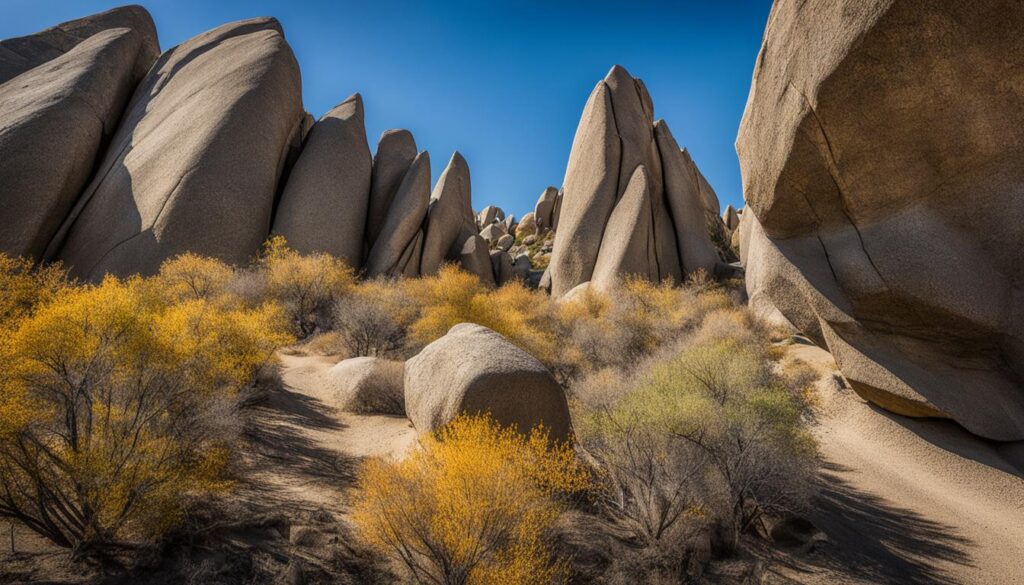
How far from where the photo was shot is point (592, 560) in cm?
578

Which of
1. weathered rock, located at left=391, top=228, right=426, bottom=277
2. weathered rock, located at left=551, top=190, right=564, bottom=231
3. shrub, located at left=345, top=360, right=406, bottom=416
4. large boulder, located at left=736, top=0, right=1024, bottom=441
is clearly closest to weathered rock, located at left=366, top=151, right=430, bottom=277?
weathered rock, located at left=391, top=228, right=426, bottom=277

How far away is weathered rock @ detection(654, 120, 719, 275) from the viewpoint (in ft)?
74.4

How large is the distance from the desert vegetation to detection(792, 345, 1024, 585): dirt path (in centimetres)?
93

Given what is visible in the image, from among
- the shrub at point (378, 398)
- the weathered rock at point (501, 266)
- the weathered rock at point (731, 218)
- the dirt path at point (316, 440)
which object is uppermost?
the weathered rock at point (731, 218)

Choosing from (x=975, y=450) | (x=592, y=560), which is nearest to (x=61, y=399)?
(x=592, y=560)

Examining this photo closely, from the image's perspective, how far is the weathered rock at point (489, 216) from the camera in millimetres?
62625

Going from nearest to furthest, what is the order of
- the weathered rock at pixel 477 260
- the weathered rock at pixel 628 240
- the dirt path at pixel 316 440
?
the dirt path at pixel 316 440, the weathered rock at pixel 628 240, the weathered rock at pixel 477 260

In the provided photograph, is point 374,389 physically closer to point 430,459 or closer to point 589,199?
point 430,459

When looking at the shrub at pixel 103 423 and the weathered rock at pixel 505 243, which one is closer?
the shrub at pixel 103 423

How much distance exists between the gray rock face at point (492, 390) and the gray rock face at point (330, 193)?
19242 mm

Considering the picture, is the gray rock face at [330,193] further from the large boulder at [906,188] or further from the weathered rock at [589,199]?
the large boulder at [906,188]

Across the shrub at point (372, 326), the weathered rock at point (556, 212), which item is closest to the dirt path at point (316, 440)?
the shrub at point (372, 326)

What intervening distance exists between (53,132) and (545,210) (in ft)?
126

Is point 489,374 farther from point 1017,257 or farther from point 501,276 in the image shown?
point 501,276
